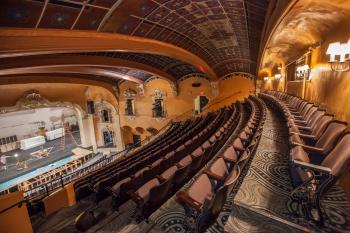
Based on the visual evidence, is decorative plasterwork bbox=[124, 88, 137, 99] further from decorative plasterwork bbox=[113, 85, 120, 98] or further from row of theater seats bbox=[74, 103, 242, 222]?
row of theater seats bbox=[74, 103, 242, 222]

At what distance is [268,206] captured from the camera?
222 centimetres

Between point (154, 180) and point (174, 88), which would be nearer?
point (154, 180)

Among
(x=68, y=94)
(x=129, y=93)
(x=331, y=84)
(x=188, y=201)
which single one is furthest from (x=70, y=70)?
(x=331, y=84)

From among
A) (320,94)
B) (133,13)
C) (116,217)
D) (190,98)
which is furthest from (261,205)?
(190,98)

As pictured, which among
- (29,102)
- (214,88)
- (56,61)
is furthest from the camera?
(214,88)

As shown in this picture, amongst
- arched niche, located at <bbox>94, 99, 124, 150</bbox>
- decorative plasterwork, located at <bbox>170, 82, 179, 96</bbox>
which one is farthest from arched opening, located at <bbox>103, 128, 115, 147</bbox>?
decorative plasterwork, located at <bbox>170, 82, 179, 96</bbox>

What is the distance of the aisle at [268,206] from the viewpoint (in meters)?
1.93

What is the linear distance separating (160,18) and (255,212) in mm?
5965

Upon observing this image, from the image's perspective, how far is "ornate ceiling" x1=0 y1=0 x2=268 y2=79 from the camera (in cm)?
380

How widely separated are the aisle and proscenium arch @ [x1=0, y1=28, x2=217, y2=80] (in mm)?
5230

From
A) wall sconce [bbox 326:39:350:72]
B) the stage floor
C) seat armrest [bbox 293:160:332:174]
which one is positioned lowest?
the stage floor

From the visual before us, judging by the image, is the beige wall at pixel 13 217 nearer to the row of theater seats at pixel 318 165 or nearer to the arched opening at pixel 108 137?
the row of theater seats at pixel 318 165

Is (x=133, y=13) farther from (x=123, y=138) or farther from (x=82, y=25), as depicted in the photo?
(x=123, y=138)

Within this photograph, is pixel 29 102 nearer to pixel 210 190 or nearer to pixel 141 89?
pixel 141 89
